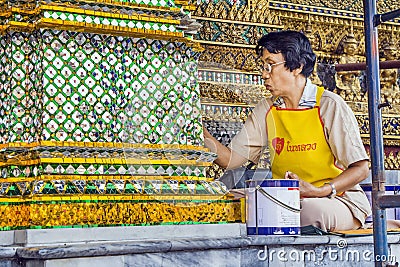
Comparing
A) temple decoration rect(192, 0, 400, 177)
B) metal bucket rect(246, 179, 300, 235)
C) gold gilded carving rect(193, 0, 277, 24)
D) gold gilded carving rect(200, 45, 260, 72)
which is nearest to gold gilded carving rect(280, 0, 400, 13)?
temple decoration rect(192, 0, 400, 177)

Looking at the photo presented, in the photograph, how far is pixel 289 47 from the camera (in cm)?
590

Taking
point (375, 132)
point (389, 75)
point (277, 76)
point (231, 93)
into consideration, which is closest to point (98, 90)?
point (375, 132)

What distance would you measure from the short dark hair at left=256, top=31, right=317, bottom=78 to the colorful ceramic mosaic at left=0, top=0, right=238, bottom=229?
1061 mm

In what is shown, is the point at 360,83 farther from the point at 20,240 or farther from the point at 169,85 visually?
the point at 20,240

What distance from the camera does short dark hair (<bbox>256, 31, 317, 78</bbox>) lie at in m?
5.89

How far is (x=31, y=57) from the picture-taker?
466 cm

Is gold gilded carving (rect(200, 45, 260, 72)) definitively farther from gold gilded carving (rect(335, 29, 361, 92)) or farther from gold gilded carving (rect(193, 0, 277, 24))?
gold gilded carving (rect(335, 29, 361, 92))

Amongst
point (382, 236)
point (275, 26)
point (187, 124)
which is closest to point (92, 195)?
point (187, 124)

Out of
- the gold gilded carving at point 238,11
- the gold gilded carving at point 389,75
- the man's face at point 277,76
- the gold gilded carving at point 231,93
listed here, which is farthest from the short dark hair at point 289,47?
the gold gilded carving at point 389,75

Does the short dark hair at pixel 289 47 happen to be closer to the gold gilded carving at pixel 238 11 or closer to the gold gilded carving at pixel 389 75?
the gold gilded carving at pixel 238 11

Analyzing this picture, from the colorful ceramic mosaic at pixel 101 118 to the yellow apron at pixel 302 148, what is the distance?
3.07 feet

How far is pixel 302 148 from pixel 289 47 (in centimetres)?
58

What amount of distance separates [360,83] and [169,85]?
3.24 metres

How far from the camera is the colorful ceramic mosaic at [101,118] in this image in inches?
176
